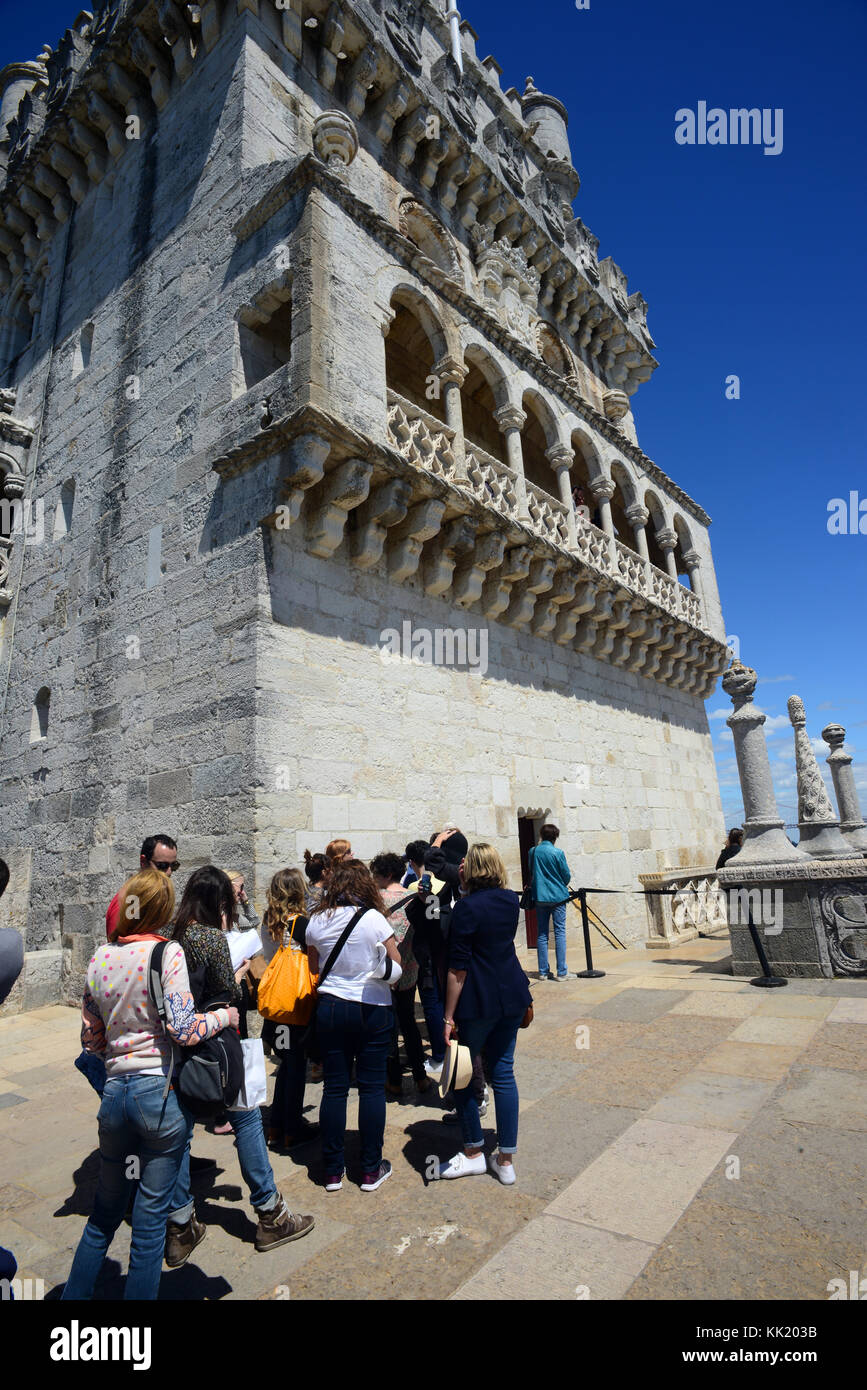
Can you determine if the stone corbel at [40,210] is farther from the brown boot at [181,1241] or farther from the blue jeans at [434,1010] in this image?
the brown boot at [181,1241]

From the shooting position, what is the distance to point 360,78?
10883 mm

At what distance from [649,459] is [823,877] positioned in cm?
1162

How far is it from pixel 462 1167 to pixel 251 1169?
1082 millimetres

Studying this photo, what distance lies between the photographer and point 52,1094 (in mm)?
5410

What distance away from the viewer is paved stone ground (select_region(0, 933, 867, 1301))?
262cm

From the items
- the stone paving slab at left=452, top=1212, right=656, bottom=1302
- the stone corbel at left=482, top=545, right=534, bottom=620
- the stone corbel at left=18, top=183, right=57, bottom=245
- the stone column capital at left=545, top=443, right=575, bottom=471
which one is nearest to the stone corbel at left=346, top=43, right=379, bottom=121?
the stone column capital at left=545, top=443, right=575, bottom=471

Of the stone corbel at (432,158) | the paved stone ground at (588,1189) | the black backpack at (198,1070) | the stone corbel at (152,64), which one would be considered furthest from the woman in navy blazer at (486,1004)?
the stone corbel at (152,64)

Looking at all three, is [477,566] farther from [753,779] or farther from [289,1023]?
[289,1023]

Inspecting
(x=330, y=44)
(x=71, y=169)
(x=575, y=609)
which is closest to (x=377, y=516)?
(x=575, y=609)

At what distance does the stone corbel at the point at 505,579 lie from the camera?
1016 cm

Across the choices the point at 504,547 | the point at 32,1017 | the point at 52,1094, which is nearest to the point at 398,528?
the point at 504,547

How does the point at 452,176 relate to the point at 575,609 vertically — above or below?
above

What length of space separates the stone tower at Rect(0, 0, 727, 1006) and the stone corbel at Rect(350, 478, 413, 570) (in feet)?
0.12

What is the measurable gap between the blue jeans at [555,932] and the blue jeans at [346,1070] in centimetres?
463
